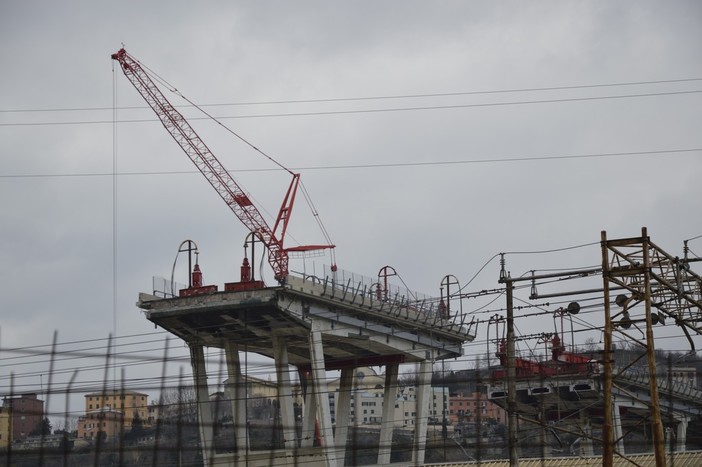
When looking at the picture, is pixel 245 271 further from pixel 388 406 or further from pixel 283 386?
pixel 388 406

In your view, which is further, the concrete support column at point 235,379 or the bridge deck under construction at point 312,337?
the concrete support column at point 235,379

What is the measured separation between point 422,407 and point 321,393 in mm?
11951

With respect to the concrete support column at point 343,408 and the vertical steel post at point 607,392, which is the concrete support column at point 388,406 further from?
the vertical steel post at point 607,392

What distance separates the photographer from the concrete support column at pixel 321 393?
72.8 m

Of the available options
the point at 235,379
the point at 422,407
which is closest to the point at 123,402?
the point at 235,379

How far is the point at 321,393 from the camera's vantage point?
75438 mm

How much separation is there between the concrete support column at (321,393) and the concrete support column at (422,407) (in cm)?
674

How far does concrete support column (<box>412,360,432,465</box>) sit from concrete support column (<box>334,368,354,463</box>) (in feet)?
19.8

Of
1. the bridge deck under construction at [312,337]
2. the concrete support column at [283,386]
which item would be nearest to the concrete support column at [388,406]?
the bridge deck under construction at [312,337]

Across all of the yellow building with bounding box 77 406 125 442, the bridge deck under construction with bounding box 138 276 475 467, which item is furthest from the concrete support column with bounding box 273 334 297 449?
the yellow building with bounding box 77 406 125 442

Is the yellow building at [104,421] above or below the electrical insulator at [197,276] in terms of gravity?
below

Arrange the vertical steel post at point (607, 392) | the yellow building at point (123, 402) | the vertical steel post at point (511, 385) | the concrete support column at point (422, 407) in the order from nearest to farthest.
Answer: the vertical steel post at point (607, 392) → the vertical steel post at point (511, 385) → the yellow building at point (123, 402) → the concrete support column at point (422, 407)

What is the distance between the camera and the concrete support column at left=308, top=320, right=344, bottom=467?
7281 cm

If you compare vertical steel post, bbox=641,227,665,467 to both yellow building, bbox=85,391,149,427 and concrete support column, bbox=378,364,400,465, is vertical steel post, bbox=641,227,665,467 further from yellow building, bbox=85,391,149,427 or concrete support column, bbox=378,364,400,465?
concrete support column, bbox=378,364,400,465
